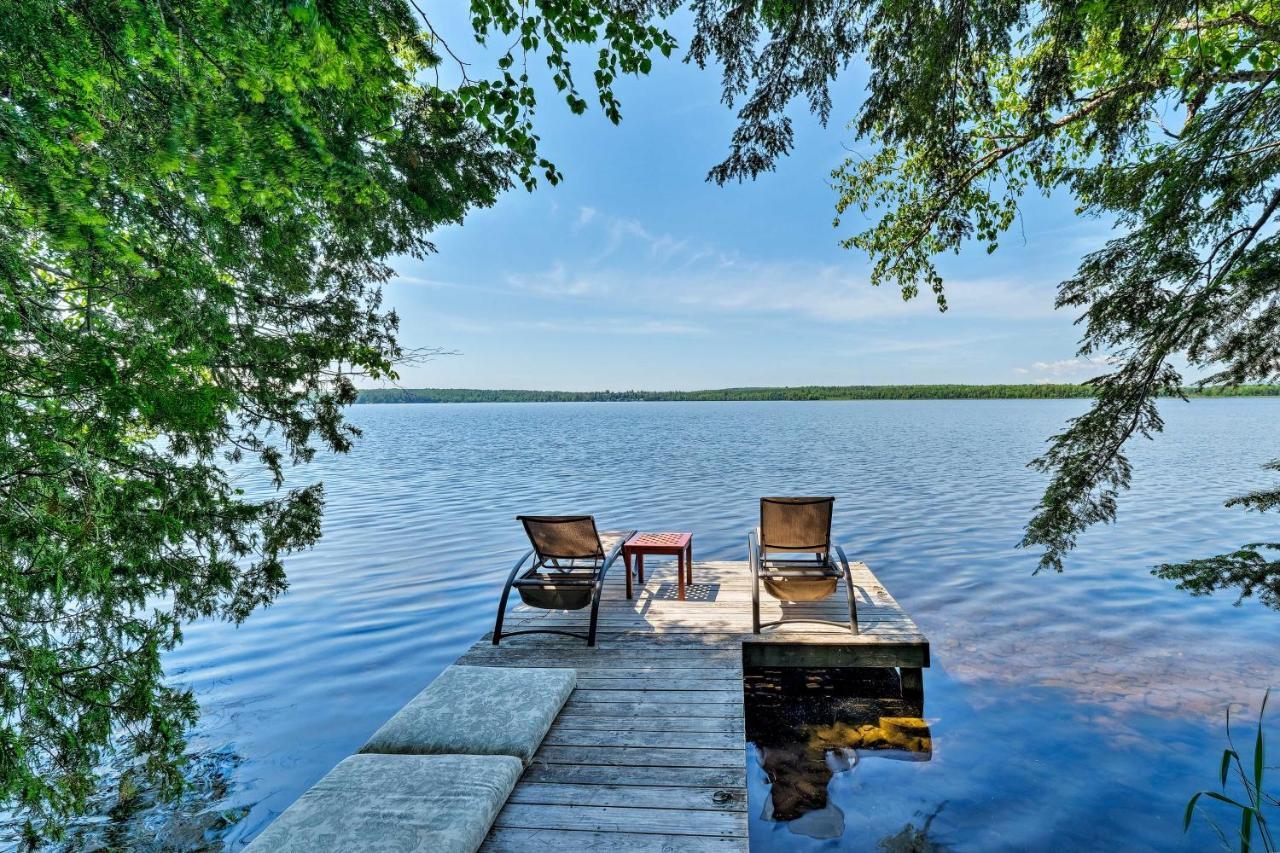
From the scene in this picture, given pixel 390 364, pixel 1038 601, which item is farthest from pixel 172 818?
pixel 1038 601

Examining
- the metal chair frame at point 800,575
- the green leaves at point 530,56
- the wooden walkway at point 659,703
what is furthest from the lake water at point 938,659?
the green leaves at point 530,56

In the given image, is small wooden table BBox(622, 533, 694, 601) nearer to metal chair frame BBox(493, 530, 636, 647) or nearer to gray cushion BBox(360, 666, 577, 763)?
metal chair frame BBox(493, 530, 636, 647)

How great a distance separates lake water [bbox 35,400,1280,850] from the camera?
4320 millimetres

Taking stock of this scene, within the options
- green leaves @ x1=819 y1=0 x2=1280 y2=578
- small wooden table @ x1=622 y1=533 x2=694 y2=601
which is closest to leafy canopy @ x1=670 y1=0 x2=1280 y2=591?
green leaves @ x1=819 y1=0 x2=1280 y2=578

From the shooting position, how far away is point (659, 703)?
4.28m

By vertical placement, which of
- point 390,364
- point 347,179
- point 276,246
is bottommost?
point 390,364

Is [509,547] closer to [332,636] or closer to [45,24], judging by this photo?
[332,636]

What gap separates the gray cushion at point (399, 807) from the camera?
253 cm

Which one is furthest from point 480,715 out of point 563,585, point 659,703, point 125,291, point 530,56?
point 530,56

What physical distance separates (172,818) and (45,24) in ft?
17.4

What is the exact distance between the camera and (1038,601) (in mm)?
8773

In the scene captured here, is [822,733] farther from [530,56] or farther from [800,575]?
[530,56]

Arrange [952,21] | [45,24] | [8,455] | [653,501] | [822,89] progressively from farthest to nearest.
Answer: [653,501] → [822,89] → [952,21] → [8,455] → [45,24]

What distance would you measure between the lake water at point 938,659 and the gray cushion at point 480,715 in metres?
1.46
